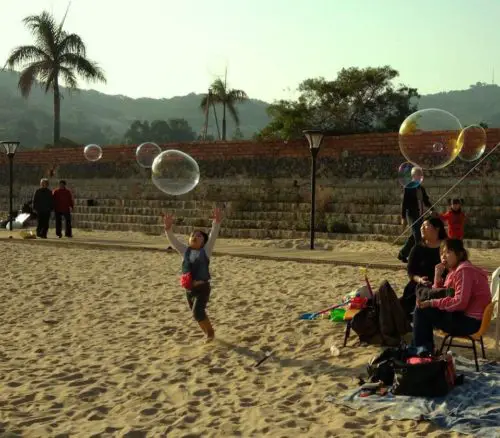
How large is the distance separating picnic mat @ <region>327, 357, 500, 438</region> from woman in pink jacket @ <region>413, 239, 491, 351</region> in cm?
44

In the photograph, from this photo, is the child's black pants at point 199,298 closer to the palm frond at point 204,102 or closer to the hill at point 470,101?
Result: the palm frond at point 204,102

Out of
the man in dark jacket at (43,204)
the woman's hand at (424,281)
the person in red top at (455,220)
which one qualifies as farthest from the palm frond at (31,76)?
the woman's hand at (424,281)

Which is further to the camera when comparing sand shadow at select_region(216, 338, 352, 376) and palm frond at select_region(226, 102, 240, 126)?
palm frond at select_region(226, 102, 240, 126)

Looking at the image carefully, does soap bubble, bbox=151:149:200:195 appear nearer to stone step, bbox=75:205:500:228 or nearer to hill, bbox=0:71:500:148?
stone step, bbox=75:205:500:228

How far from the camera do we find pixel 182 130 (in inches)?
3634

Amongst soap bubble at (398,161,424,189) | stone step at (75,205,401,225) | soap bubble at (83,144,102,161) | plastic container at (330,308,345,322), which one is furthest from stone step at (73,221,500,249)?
plastic container at (330,308,345,322)

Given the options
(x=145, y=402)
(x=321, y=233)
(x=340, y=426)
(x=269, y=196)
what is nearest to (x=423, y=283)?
(x=340, y=426)

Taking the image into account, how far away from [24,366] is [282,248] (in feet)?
34.3

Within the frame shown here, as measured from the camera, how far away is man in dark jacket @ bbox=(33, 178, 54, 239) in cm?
1830

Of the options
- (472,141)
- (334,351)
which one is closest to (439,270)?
(334,351)

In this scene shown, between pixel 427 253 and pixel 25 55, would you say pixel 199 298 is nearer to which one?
pixel 427 253

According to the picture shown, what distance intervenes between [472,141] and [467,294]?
207 inches

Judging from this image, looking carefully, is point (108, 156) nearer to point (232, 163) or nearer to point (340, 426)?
point (232, 163)

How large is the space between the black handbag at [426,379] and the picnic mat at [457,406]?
49 mm
